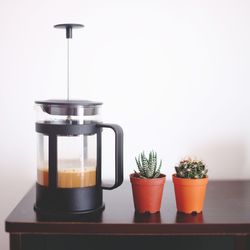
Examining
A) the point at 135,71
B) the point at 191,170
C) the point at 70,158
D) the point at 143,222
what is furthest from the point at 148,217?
the point at 135,71

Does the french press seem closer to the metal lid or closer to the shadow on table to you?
the metal lid

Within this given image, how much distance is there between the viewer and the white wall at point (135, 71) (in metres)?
1.48

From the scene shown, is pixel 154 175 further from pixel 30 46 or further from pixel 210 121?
pixel 30 46

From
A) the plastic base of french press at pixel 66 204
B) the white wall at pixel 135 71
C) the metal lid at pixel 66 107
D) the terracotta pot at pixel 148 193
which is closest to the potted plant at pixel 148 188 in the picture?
the terracotta pot at pixel 148 193

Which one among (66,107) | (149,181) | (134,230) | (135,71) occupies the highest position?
(135,71)

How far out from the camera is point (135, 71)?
1500 millimetres

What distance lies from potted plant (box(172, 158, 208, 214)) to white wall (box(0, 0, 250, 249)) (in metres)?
0.43

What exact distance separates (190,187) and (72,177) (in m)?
0.32

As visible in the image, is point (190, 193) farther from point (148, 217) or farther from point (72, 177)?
point (72, 177)

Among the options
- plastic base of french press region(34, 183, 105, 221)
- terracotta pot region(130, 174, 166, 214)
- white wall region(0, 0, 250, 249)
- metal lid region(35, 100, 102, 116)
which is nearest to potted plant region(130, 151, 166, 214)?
terracotta pot region(130, 174, 166, 214)

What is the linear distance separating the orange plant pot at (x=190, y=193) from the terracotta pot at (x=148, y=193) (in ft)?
0.18

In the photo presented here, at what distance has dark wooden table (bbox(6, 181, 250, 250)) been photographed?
100 cm

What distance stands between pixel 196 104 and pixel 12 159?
0.73 meters

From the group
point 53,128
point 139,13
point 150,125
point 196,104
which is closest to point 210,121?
point 196,104
